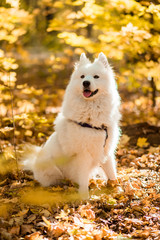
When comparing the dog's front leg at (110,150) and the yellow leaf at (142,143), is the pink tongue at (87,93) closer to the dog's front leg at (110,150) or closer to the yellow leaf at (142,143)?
the dog's front leg at (110,150)

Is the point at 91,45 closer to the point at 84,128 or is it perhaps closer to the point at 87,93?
the point at 87,93

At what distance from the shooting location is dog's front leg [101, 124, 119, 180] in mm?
3352

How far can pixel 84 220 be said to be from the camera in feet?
8.42

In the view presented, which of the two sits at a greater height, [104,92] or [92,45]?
[92,45]

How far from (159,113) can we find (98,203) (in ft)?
15.8

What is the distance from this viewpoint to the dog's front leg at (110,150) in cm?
335

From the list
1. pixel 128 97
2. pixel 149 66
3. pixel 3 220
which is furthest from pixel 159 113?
pixel 3 220

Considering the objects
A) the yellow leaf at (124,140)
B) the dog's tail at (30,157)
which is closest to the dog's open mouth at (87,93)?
the dog's tail at (30,157)

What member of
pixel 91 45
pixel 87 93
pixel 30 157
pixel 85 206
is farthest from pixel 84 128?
pixel 91 45

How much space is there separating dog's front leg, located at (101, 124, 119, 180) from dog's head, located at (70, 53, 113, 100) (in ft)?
1.83

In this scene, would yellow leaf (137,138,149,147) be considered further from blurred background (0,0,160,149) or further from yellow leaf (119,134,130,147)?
blurred background (0,0,160,149)

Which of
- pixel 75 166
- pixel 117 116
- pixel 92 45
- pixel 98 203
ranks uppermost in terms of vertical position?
pixel 92 45

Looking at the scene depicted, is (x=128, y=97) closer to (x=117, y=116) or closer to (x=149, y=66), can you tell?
(x=149, y=66)

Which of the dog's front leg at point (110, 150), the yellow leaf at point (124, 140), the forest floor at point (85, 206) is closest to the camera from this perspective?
the forest floor at point (85, 206)
